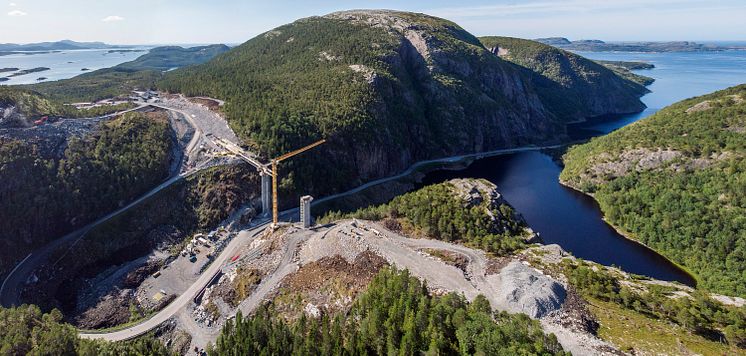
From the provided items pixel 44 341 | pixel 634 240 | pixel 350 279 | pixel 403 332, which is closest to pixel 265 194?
pixel 350 279

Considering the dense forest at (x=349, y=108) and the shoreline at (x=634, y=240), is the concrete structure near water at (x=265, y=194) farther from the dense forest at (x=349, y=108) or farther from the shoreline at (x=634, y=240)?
the shoreline at (x=634, y=240)

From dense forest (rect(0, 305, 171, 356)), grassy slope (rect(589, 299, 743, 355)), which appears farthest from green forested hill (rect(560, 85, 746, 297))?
dense forest (rect(0, 305, 171, 356))

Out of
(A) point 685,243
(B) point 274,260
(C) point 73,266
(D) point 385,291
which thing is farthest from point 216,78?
(A) point 685,243

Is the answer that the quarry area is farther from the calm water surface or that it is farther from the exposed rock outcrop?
the calm water surface

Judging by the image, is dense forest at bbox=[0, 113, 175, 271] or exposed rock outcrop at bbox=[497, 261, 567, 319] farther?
dense forest at bbox=[0, 113, 175, 271]

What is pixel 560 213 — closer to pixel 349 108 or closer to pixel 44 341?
pixel 349 108
